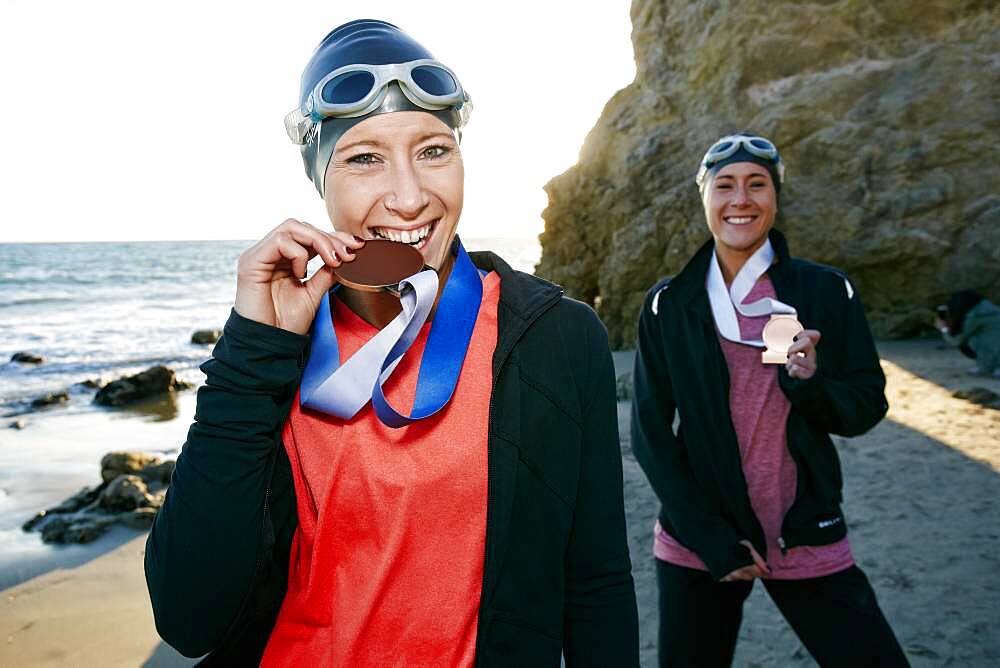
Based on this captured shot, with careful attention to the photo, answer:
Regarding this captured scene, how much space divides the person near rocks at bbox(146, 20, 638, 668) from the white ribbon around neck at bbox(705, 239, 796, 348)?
1288mm

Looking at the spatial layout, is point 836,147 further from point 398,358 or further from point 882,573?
point 398,358

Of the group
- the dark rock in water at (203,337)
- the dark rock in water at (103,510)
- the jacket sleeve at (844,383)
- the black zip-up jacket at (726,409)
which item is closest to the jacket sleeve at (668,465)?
the black zip-up jacket at (726,409)

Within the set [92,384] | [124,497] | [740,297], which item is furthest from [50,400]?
[740,297]

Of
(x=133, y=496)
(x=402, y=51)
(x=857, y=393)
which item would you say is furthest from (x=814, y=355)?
(x=133, y=496)

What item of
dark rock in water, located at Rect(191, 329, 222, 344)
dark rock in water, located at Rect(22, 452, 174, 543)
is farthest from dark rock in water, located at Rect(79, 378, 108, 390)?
dark rock in water, located at Rect(22, 452, 174, 543)

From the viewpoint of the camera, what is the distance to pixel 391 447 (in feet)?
4.94

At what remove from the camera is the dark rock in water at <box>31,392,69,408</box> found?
12.5 metres

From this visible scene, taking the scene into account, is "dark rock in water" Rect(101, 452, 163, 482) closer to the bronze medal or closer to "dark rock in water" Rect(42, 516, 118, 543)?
"dark rock in water" Rect(42, 516, 118, 543)

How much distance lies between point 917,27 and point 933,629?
11.9 meters

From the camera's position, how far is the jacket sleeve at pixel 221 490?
1.36 m

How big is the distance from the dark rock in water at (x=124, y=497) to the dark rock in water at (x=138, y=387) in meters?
6.15

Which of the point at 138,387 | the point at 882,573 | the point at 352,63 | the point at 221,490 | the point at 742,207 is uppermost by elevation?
the point at 352,63

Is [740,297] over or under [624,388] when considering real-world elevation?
over

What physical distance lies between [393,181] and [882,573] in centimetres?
445
